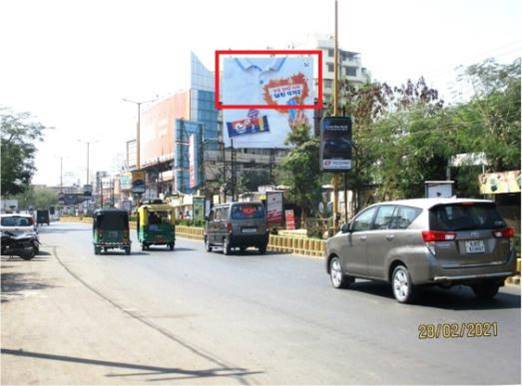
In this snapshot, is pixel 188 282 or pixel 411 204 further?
pixel 188 282

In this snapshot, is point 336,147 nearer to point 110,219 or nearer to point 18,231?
point 110,219

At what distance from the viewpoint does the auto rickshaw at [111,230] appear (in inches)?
1127

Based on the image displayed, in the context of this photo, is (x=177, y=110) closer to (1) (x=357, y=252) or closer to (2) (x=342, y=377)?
(1) (x=357, y=252)

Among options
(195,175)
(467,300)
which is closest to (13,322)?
(467,300)

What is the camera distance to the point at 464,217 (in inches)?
459

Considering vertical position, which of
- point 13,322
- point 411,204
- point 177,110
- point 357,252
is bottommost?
point 13,322

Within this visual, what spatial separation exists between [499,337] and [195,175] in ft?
232

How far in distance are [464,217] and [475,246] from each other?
0.50m

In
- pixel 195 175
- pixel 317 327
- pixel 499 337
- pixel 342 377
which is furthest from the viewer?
pixel 195 175

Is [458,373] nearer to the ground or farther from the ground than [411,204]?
nearer to the ground

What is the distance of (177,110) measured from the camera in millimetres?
100312

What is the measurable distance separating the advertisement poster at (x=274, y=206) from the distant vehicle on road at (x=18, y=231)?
1400 centimetres

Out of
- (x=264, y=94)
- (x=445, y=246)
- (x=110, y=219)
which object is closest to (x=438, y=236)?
(x=445, y=246)

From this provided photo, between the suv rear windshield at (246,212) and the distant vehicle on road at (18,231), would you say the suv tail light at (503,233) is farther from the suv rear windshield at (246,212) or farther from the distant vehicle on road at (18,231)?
the distant vehicle on road at (18,231)
